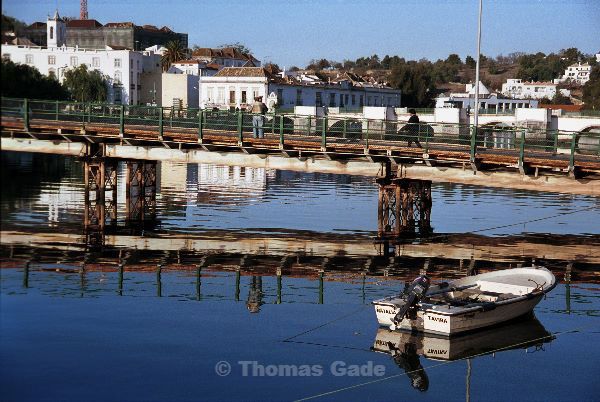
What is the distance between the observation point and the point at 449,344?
25.6 metres

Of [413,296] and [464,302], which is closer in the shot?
[413,296]

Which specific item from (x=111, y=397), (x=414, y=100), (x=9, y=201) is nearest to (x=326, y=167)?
(x=111, y=397)

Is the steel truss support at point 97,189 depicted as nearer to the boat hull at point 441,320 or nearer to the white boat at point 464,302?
the white boat at point 464,302

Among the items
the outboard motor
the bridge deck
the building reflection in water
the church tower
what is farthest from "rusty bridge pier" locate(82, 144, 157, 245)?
the church tower

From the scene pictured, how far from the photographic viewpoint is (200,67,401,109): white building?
11662 cm

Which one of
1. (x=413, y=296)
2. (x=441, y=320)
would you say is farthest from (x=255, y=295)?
(x=441, y=320)

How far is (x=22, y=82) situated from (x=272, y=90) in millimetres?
108025

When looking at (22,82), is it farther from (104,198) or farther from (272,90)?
(272,90)

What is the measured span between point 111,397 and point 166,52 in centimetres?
10012

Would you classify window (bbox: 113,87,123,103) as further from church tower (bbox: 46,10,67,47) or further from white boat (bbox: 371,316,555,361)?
church tower (bbox: 46,10,67,47)

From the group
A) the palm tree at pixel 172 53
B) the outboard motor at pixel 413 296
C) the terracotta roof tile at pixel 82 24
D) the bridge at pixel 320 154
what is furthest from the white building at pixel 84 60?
the palm tree at pixel 172 53

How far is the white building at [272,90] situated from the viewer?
117m

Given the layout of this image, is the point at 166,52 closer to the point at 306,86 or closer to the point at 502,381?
the point at 306,86

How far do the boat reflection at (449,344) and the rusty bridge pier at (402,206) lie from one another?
17.5 metres
